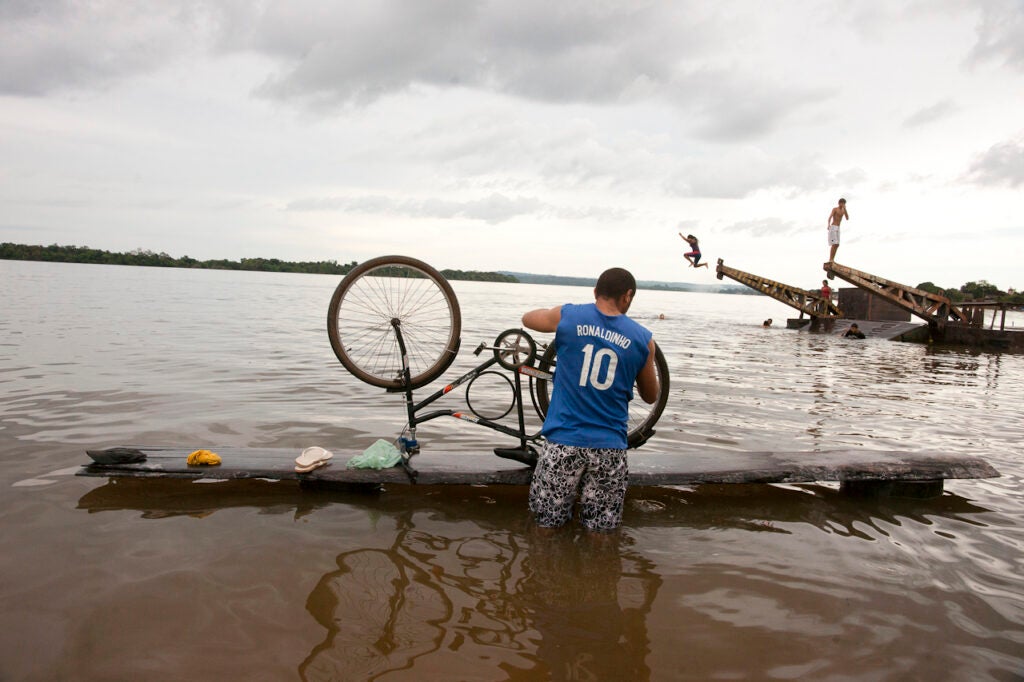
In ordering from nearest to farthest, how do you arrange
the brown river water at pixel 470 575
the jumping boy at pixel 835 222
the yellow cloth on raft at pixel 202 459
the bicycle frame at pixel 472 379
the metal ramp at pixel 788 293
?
the brown river water at pixel 470 575 < the yellow cloth on raft at pixel 202 459 < the bicycle frame at pixel 472 379 < the jumping boy at pixel 835 222 < the metal ramp at pixel 788 293

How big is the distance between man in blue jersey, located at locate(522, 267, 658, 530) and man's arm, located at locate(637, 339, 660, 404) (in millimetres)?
21

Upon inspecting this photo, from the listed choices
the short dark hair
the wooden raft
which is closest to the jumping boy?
the wooden raft

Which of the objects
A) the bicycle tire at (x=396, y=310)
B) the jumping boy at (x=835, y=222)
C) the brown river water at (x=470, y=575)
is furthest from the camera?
the jumping boy at (x=835, y=222)

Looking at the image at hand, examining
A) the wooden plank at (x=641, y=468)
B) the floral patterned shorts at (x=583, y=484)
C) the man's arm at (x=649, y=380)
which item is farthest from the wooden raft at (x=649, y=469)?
the man's arm at (x=649, y=380)

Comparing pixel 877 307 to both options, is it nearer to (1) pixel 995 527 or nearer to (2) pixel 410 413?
(1) pixel 995 527

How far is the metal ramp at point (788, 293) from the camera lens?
1275 inches

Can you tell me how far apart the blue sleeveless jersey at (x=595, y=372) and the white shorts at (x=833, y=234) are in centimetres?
2593

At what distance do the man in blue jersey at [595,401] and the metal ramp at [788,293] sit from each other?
97.9 ft

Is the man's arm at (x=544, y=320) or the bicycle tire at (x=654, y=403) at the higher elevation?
the man's arm at (x=544, y=320)

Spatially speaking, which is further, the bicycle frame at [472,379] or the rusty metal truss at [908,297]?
the rusty metal truss at [908,297]

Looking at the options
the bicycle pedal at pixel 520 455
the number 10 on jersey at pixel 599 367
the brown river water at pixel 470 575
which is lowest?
the brown river water at pixel 470 575

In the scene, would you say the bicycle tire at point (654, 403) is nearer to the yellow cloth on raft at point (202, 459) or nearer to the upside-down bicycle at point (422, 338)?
the upside-down bicycle at point (422, 338)

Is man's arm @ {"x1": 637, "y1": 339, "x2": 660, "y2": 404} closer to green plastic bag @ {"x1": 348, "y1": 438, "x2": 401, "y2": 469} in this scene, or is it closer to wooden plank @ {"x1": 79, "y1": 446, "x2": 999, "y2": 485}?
wooden plank @ {"x1": 79, "y1": 446, "x2": 999, "y2": 485}

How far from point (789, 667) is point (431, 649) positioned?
2.08 m
